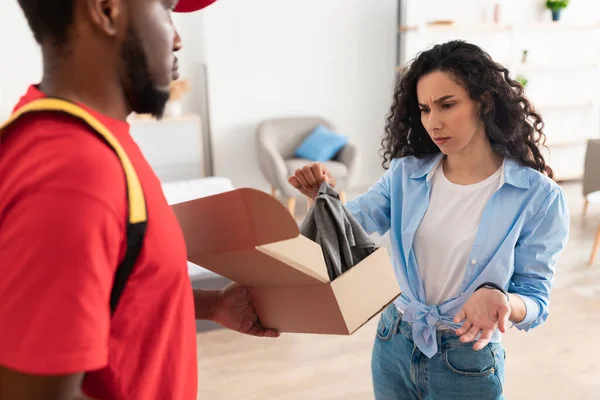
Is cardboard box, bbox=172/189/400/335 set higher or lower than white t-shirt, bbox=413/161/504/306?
higher

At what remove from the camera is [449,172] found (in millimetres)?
1619

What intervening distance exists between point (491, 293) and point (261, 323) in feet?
1.64

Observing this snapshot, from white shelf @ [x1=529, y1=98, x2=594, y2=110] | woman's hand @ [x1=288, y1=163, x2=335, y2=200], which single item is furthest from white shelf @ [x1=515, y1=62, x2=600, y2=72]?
woman's hand @ [x1=288, y1=163, x2=335, y2=200]

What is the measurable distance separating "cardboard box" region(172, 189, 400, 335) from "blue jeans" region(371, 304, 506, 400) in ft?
1.46

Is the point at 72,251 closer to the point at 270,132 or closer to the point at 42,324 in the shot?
the point at 42,324

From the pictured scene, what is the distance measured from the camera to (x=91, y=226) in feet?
1.91

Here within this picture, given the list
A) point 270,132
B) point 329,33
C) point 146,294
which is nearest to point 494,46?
point 329,33

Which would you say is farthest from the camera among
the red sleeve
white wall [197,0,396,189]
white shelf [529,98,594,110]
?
white shelf [529,98,594,110]

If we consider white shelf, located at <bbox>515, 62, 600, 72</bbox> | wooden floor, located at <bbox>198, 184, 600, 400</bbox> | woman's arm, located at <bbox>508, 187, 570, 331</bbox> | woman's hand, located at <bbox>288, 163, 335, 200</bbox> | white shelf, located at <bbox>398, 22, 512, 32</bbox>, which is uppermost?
white shelf, located at <bbox>398, 22, 512, 32</bbox>

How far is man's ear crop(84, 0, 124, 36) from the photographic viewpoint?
66cm

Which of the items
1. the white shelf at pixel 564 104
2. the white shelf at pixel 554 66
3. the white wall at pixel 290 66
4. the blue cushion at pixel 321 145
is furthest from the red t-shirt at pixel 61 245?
the white shelf at pixel 564 104

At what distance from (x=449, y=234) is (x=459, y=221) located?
42 millimetres

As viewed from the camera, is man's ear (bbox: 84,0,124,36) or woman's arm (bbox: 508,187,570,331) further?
woman's arm (bbox: 508,187,570,331)

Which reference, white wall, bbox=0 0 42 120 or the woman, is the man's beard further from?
white wall, bbox=0 0 42 120
